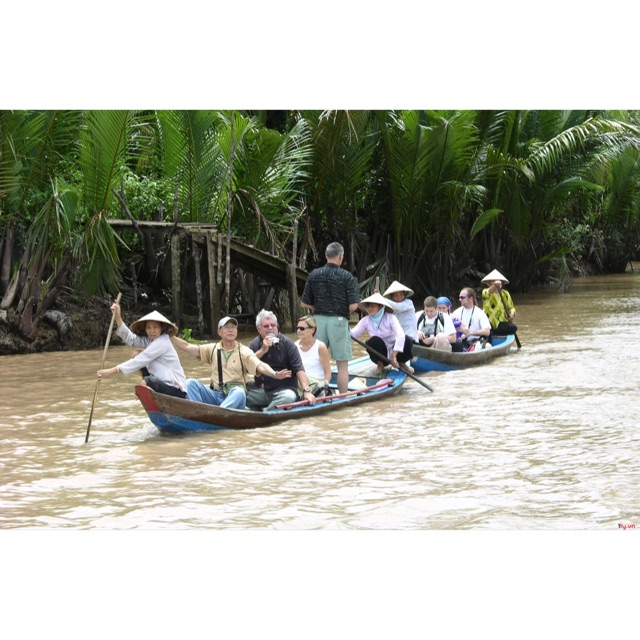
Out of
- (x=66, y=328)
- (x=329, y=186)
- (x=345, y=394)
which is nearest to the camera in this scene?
(x=345, y=394)

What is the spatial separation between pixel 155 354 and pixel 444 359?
4.52 meters

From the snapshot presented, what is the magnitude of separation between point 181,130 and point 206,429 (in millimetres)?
7037

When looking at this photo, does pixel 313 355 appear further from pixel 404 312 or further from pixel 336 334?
pixel 404 312

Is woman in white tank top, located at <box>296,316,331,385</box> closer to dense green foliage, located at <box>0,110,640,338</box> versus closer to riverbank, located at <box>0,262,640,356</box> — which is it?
dense green foliage, located at <box>0,110,640,338</box>

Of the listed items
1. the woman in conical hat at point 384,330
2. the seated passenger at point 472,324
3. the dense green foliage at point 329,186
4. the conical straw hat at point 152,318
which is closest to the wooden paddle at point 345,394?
the woman in conical hat at point 384,330

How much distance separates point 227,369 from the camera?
8.45 m

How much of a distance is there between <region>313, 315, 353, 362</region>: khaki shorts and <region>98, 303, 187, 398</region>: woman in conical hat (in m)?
1.81

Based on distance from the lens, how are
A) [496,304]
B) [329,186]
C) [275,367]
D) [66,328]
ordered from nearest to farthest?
[275,367] → [496,304] → [66,328] → [329,186]

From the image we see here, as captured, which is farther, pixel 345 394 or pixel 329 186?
pixel 329 186

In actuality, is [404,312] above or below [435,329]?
above

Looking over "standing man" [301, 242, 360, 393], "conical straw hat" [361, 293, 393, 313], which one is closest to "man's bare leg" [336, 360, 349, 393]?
"standing man" [301, 242, 360, 393]

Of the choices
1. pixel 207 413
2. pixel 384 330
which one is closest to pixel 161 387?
pixel 207 413

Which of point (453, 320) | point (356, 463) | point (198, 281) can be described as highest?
point (198, 281)

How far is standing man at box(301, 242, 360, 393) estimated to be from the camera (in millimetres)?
9477
